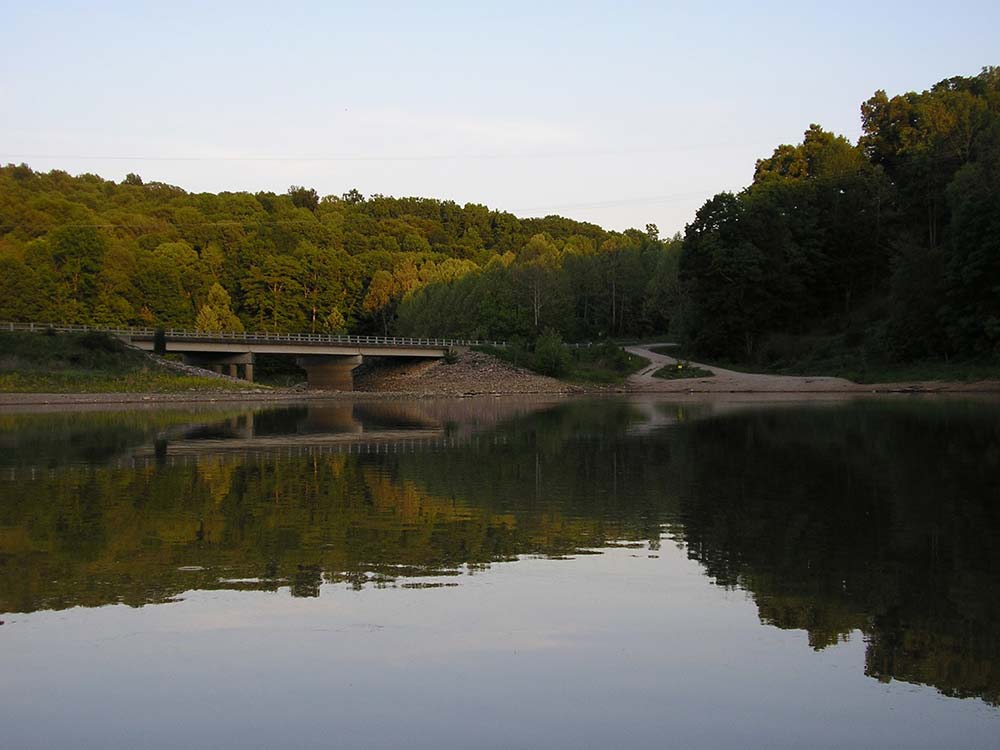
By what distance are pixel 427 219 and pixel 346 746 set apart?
17837cm

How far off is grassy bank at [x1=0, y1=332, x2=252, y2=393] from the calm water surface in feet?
157

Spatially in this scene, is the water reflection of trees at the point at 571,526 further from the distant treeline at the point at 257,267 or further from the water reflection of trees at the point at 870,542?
the distant treeline at the point at 257,267

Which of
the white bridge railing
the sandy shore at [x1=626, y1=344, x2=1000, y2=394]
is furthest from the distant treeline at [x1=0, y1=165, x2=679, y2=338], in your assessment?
the sandy shore at [x1=626, y1=344, x2=1000, y2=394]

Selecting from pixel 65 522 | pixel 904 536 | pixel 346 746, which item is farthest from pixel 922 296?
pixel 346 746

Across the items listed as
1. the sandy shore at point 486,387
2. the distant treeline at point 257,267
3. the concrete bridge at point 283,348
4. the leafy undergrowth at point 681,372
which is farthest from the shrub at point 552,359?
the distant treeline at point 257,267

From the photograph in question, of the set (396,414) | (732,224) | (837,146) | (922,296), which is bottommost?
(396,414)

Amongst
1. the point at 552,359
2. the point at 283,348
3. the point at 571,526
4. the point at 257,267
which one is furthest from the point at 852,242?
the point at 571,526

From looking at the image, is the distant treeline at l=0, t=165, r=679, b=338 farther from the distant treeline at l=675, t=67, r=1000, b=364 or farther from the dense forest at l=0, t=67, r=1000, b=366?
the distant treeline at l=675, t=67, r=1000, b=364

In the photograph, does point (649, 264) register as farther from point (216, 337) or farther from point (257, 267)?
point (216, 337)

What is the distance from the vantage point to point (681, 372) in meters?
87.7

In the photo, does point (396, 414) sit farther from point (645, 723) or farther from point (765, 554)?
point (645, 723)

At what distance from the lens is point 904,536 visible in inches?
584

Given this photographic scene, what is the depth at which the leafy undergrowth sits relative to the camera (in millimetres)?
86000

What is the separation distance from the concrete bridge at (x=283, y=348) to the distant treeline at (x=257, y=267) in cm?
1656
